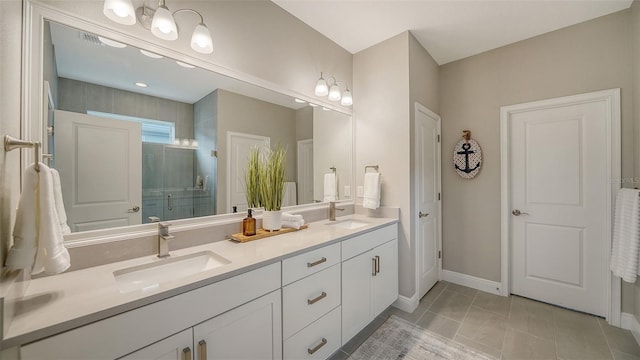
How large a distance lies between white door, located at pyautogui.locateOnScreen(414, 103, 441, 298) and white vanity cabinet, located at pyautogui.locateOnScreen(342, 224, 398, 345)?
1.23ft

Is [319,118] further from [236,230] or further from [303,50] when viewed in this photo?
[236,230]

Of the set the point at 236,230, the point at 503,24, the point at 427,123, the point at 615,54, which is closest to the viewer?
the point at 236,230

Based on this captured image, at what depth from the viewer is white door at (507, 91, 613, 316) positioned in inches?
83.7

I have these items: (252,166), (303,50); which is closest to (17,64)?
(252,166)

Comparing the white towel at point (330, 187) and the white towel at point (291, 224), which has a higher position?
the white towel at point (330, 187)

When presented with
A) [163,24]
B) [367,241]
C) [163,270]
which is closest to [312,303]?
[367,241]

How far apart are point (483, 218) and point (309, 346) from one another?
233cm

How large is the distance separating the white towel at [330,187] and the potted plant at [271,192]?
2.40 ft

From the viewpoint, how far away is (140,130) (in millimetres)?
1310

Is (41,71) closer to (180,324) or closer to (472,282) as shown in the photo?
(180,324)

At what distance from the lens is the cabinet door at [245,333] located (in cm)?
99

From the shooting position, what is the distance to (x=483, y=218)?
106 inches

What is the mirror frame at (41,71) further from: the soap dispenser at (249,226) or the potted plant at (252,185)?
the potted plant at (252,185)

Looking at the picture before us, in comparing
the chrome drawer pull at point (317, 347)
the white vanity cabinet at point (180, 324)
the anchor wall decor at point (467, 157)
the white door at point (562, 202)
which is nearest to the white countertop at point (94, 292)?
the white vanity cabinet at point (180, 324)
